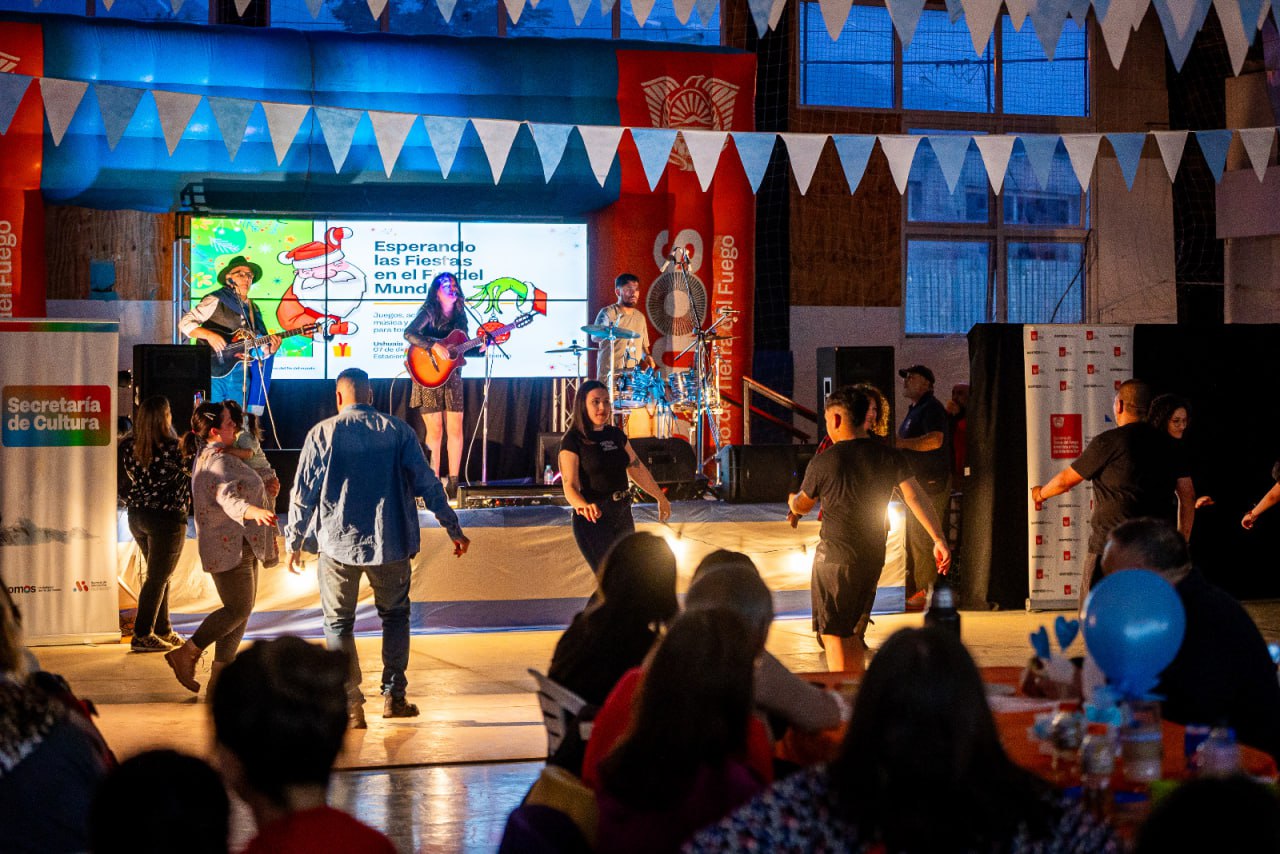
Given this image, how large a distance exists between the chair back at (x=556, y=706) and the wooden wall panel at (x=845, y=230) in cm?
962

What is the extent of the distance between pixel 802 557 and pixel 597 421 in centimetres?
259

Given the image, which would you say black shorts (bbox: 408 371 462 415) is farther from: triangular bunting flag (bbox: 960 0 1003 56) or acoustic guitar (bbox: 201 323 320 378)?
triangular bunting flag (bbox: 960 0 1003 56)

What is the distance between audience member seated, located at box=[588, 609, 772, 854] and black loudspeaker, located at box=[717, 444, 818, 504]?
6615 mm

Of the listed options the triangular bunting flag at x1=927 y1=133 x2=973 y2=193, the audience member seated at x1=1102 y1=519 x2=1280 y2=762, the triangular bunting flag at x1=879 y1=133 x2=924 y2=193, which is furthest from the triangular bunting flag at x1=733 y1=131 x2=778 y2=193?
the audience member seated at x1=1102 y1=519 x2=1280 y2=762

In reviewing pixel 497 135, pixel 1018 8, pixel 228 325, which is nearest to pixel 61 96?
pixel 497 135

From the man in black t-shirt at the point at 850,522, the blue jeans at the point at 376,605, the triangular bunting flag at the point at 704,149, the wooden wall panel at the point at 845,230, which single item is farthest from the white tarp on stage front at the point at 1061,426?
the blue jeans at the point at 376,605

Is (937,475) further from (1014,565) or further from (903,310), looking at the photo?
(903,310)

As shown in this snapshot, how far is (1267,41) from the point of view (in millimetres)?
12375

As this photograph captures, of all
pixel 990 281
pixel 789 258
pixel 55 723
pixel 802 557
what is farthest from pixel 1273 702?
pixel 990 281

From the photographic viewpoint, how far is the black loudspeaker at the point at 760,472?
29.5 feet

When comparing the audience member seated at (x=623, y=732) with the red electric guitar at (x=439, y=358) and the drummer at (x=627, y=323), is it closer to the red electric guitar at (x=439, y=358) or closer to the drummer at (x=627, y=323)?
the drummer at (x=627, y=323)

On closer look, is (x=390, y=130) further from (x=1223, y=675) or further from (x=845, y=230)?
(x=845, y=230)

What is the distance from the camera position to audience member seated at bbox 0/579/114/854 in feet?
7.66

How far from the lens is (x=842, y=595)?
Result: 17.8 ft
